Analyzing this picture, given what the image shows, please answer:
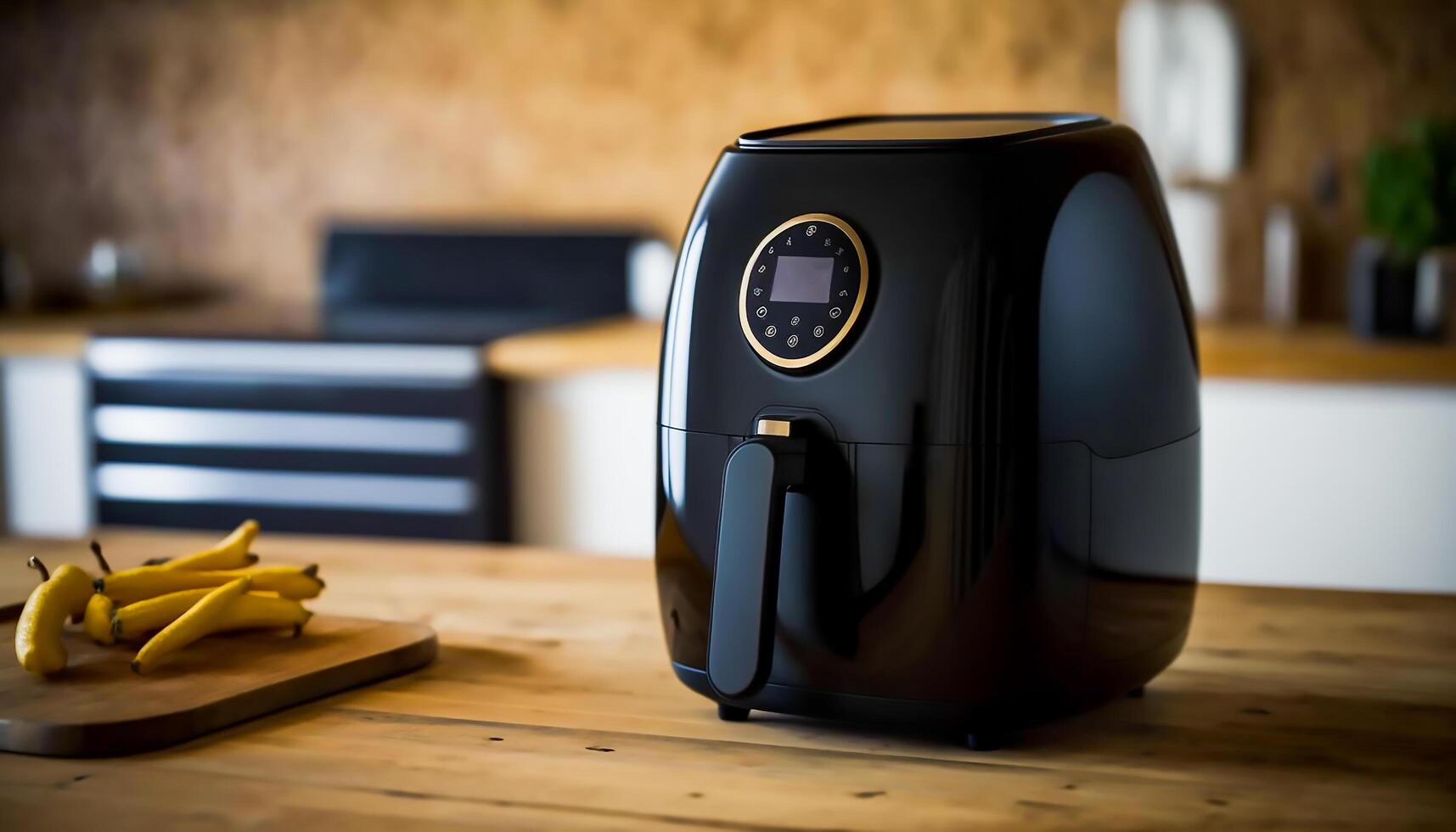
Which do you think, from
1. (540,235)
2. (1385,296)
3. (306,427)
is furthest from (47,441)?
(1385,296)

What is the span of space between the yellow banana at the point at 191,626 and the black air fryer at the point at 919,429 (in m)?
0.27

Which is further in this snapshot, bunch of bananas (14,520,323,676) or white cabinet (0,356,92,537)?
white cabinet (0,356,92,537)

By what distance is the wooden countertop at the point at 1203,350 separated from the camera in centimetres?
214

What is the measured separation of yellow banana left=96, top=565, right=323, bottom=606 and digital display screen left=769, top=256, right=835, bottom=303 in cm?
37

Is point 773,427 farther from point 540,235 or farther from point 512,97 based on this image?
point 512,97

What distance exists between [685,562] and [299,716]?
0.71ft

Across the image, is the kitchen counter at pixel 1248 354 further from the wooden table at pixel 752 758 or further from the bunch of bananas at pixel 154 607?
the bunch of bananas at pixel 154 607

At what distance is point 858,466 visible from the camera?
71 cm

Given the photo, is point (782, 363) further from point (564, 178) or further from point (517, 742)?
point (564, 178)

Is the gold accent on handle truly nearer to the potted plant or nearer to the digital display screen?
the digital display screen

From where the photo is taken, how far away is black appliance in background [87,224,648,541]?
2.39m

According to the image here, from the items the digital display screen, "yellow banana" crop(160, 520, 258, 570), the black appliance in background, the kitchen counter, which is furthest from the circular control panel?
the black appliance in background

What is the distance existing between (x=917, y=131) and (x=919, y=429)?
0.19 m

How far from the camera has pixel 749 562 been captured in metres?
0.69
